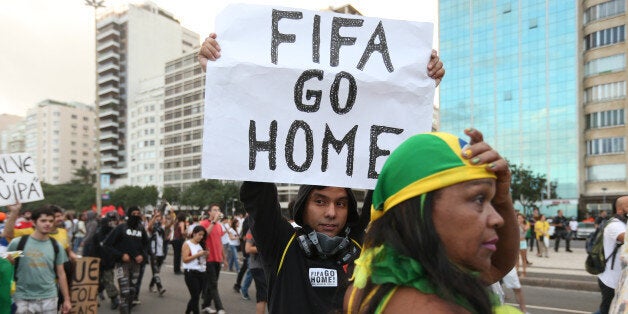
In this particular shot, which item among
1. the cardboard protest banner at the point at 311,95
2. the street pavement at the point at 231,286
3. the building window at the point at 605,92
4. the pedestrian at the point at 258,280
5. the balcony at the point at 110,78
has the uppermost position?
the balcony at the point at 110,78

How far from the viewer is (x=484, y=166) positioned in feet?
4.30

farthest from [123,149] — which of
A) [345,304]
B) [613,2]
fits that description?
[345,304]

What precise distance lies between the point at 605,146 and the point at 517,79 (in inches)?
659

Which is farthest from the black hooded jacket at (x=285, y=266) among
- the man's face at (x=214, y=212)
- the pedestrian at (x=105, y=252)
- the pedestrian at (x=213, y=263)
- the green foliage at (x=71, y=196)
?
the green foliage at (x=71, y=196)

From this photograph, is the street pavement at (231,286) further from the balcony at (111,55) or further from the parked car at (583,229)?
the balcony at (111,55)

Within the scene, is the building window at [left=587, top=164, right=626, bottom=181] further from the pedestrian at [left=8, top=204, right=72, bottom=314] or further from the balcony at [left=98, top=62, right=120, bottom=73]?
the balcony at [left=98, top=62, right=120, bottom=73]

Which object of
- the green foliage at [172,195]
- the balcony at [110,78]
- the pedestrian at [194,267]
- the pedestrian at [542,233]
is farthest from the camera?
the balcony at [110,78]

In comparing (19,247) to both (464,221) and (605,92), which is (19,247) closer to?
(464,221)

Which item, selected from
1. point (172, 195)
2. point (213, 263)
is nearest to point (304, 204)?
point (213, 263)

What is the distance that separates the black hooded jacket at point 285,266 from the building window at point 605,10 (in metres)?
60.9

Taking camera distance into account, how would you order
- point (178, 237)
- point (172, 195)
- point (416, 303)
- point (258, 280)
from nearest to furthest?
point (416, 303) < point (258, 280) < point (178, 237) < point (172, 195)

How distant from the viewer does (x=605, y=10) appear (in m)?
53.3

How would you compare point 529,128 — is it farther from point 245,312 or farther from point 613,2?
point 245,312

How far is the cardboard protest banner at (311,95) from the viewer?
2.39 metres
